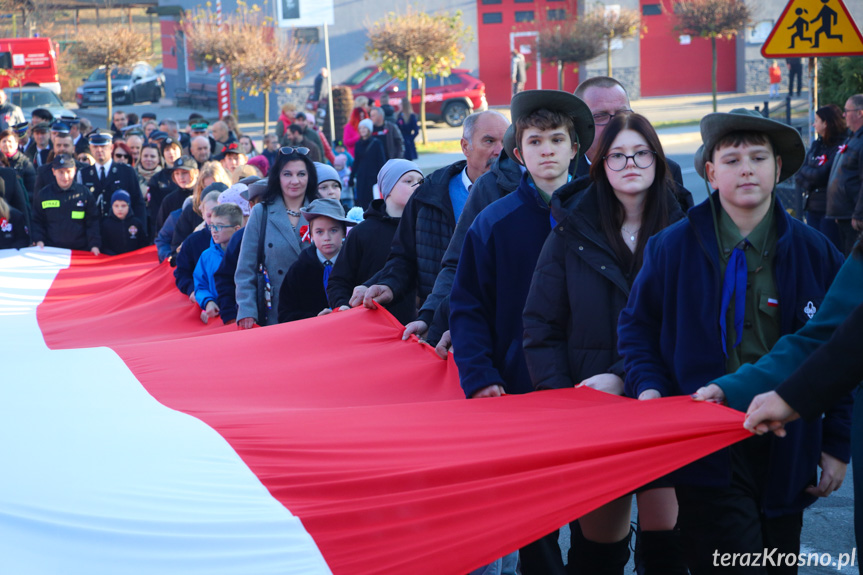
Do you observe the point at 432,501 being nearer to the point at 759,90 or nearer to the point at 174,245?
the point at 174,245

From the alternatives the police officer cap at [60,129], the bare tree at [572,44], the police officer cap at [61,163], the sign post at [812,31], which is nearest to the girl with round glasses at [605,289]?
the sign post at [812,31]

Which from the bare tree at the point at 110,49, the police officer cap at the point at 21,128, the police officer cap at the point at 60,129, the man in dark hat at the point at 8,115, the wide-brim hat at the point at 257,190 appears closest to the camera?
the wide-brim hat at the point at 257,190

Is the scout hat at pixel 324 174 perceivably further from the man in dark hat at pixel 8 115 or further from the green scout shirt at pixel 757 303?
the man in dark hat at pixel 8 115

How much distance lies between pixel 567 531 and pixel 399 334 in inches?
56.7

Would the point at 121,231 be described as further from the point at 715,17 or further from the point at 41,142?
the point at 715,17

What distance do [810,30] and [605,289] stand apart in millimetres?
5907

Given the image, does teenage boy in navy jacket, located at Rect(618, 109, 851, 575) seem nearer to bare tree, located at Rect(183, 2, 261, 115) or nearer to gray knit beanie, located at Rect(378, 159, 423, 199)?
gray knit beanie, located at Rect(378, 159, 423, 199)

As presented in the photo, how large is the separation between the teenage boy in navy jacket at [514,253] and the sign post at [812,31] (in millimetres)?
5112

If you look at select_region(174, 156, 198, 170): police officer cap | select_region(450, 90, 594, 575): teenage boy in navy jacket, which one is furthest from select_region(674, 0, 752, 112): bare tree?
select_region(450, 90, 594, 575): teenage boy in navy jacket

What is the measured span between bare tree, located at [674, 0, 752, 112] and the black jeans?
32.2 metres

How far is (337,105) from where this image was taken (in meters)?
24.8

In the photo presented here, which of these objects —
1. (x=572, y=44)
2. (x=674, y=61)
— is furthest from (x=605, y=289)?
(x=674, y=61)

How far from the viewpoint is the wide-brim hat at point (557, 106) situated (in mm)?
4410

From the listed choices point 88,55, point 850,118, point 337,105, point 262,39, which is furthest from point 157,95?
point 850,118
